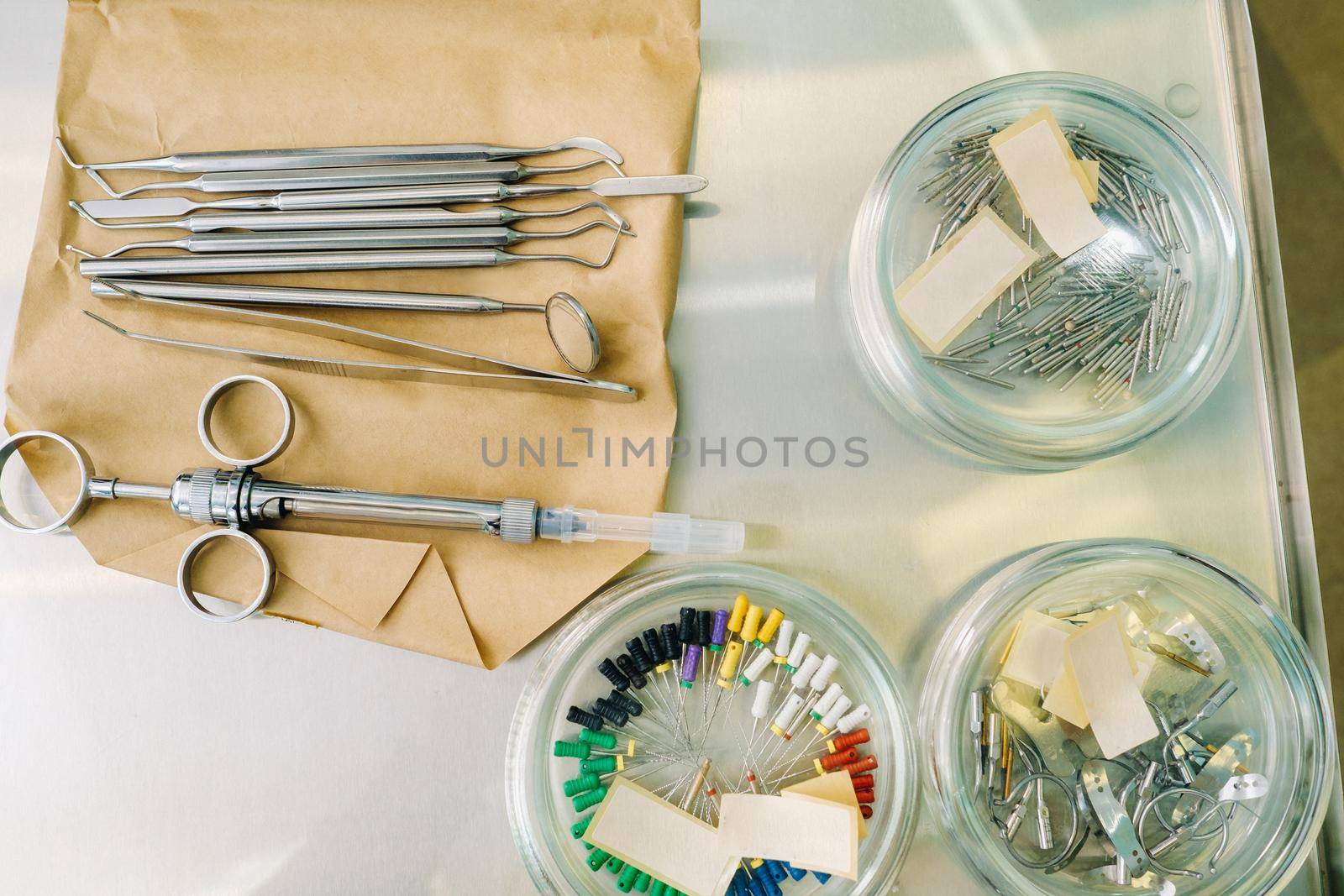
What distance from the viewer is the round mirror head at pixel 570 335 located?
2.86ft

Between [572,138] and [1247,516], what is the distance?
2.77 ft

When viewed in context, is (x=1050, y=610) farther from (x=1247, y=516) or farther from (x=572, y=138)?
(x=572, y=138)

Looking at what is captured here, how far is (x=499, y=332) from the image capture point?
913 millimetres

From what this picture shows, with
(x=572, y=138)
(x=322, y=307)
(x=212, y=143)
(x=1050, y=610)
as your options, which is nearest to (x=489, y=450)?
(x=322, y=307)

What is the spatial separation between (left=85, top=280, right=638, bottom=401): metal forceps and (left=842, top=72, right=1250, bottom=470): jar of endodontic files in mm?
304

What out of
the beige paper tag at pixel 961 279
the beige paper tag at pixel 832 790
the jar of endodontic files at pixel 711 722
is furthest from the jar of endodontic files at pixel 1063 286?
the beige paper tag at pixel 832 790

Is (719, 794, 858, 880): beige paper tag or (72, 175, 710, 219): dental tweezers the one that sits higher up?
(72, 175, 710, 219): dental tweezers

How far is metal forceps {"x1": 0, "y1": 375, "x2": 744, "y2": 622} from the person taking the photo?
2.81ft

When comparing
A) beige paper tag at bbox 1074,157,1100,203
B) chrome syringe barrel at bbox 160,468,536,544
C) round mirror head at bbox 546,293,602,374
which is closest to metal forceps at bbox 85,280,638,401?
round mirror head at bbox 546,293,602,374

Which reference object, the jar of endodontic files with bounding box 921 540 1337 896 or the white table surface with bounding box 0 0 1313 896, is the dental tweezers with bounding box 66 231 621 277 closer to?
the white table surface with bounding box 0 0 1313 896

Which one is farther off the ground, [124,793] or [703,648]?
[703,648]

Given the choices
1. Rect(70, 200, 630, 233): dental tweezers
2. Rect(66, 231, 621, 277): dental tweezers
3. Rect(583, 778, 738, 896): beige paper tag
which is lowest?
Rect(583, 778, 738, 896): beige paper tag

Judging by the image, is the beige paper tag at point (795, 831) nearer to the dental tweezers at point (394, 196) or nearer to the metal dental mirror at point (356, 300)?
the metal dental mirror at point (356, 300)

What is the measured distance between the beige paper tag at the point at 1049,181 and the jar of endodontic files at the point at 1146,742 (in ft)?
1.09
